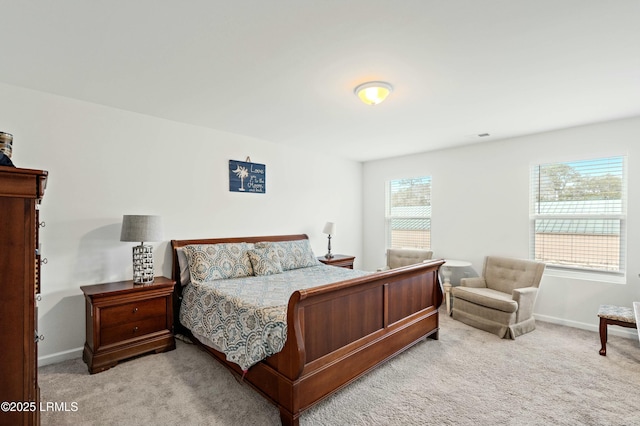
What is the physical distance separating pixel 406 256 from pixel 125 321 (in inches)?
149

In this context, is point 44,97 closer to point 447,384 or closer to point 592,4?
point 592,4

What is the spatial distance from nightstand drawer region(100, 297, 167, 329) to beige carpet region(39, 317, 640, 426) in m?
0.39

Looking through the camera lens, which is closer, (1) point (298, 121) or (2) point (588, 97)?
(2) point (588, 97)

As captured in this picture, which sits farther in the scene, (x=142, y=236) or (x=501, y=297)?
(x=501, y=297)

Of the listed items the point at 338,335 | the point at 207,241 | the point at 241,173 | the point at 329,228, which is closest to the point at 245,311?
the point at 338,335

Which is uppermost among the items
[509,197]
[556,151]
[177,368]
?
[556,151]

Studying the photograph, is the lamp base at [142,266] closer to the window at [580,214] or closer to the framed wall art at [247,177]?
the framed wall art at [247,177]

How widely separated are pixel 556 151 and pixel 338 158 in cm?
316

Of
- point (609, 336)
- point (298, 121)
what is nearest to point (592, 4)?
point (298, 121)

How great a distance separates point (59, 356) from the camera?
9.25ft

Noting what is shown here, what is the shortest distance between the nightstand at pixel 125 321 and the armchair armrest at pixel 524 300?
12.2ft

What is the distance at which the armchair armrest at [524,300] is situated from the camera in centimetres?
343

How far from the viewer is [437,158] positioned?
4.98m

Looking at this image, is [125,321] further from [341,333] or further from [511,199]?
[511,199]
